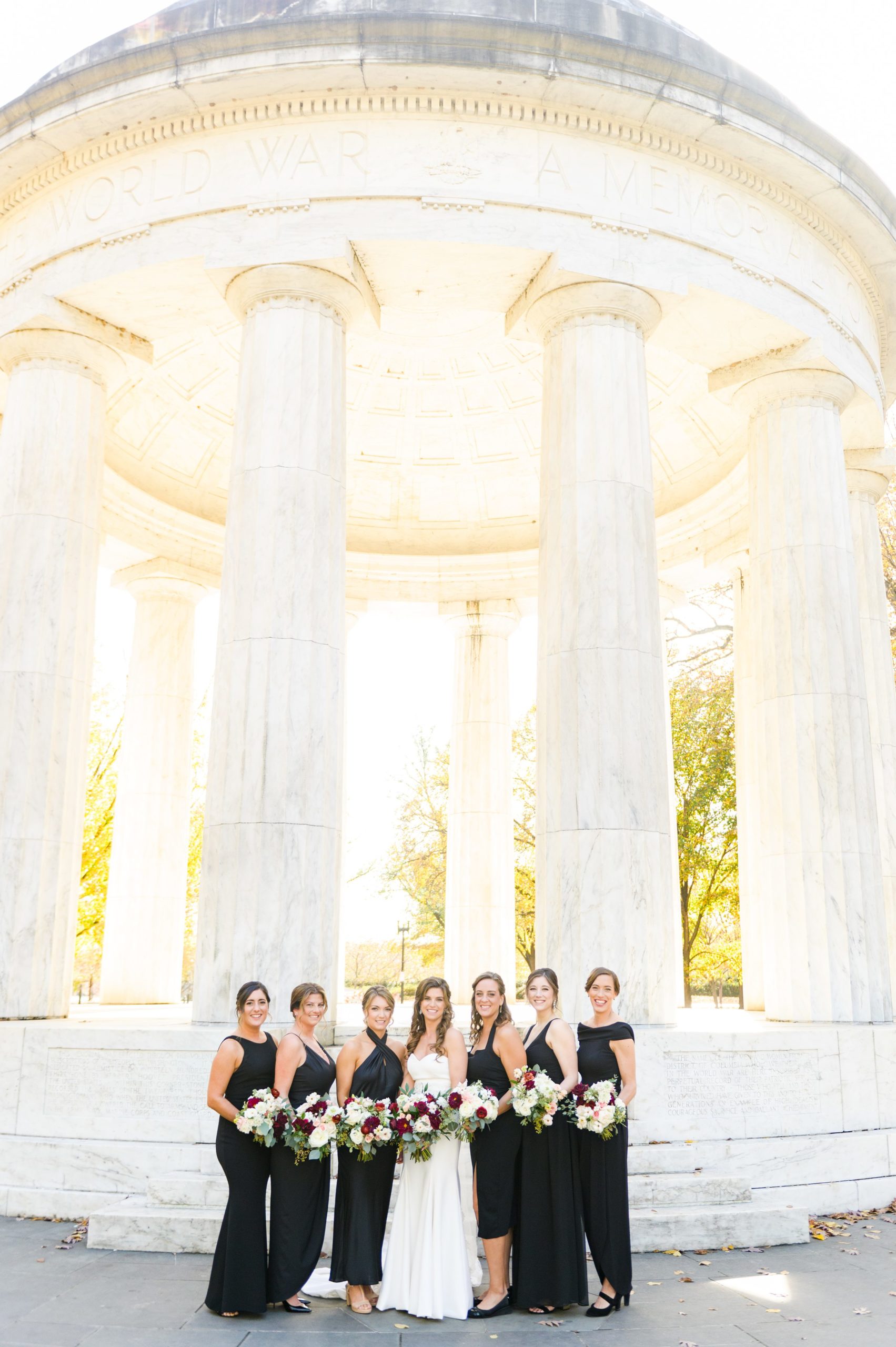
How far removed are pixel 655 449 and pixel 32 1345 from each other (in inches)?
1556

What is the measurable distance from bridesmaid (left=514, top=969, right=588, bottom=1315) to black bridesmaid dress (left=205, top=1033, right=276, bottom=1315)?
3911 mm

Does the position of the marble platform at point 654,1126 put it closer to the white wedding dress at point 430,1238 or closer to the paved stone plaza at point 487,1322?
the paved stone plaza at point 487,1322

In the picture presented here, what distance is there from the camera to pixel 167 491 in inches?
1869

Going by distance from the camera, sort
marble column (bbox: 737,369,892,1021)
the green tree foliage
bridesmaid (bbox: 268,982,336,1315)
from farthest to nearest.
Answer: the green tree foliage < marble column (bbox: 737,369,892,1021) < bridesmaid (bbox: 268,982,336,1315)

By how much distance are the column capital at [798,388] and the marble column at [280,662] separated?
1217 centimetres

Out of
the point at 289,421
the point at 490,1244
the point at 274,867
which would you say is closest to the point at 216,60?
the point at 289,421

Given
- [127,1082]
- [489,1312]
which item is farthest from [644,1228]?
[127,1082]

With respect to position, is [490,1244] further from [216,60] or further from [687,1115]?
[216,60]

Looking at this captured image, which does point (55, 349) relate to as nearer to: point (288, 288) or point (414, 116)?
point (288, 288)

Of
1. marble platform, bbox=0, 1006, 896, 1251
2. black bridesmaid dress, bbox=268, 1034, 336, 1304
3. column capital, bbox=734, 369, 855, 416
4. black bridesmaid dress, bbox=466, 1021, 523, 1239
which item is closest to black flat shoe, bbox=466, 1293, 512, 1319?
black bridesmaid dress, bbox=466, 1021, 523, 1239

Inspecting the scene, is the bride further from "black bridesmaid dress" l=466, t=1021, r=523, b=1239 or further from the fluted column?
the fluted column

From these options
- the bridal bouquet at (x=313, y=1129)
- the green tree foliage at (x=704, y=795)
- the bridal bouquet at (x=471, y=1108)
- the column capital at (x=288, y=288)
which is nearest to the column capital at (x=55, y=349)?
the column capital at (x=288, y=288)

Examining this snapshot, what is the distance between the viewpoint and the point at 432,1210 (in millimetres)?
17219

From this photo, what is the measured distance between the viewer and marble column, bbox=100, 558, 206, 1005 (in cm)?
4428
